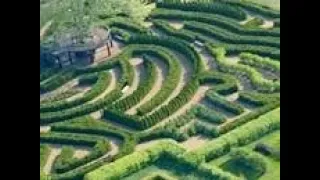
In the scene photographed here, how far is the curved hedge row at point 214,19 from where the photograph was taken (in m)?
21.0

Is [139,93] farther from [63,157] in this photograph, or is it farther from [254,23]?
[254,23]

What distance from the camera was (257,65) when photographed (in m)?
19.3

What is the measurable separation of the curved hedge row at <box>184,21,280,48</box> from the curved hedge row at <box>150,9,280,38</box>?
0.22m

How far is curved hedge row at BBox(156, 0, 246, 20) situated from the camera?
22.3 metres

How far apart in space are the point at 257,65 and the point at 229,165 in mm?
5694

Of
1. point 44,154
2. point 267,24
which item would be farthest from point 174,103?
point 267,24

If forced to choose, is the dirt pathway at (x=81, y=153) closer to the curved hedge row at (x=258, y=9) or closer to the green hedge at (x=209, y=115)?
the green hedge at (x=209, y=115)

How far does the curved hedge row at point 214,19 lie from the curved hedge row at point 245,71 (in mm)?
1534

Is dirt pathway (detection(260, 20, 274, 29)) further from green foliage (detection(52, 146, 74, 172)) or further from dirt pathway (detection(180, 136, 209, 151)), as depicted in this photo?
green foliage (detection(52, 146, 74, 172))

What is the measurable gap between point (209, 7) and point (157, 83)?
18.6ft

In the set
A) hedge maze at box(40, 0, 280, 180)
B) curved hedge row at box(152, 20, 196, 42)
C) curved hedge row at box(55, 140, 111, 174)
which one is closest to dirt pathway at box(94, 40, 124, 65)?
hedge maze at box(40, 0, 280, 180)
